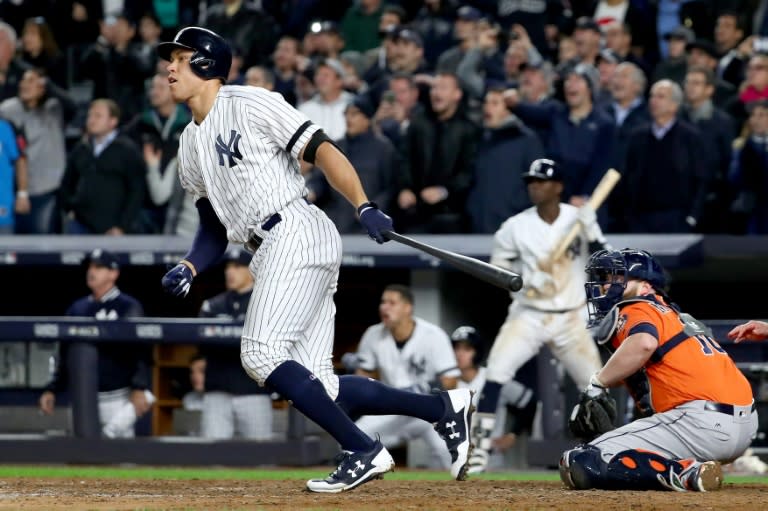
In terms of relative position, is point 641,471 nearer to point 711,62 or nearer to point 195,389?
point 195,389

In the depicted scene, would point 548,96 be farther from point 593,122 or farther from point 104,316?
point 104,316

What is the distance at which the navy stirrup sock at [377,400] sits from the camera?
17.7 feet

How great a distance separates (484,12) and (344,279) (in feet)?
8.53

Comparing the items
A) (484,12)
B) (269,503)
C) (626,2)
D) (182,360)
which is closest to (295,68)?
(484,12)

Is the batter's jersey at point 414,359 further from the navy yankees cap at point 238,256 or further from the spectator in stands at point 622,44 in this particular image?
the spectator in stands at point 622,44

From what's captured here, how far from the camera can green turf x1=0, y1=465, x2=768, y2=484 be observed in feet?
24.6

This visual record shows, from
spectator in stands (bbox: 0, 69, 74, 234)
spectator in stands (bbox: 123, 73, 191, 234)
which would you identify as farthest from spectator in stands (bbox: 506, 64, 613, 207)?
spectator in stands (bbox: 0, 69, 74, 234)

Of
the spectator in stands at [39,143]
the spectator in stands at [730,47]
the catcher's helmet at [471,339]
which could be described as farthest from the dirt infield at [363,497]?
the spectator in stands at [730,47]

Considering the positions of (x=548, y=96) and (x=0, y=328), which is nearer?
(x=0, y=328)

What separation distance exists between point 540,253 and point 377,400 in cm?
341

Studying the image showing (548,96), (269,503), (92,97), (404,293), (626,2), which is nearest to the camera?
(269,503)

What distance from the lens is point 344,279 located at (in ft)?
34.3

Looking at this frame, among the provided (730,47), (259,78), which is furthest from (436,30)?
(730,47)

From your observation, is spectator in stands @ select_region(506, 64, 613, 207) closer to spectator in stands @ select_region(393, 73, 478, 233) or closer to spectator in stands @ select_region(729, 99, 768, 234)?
spectator in stands @ select_region(393, 73, 478, 233)
